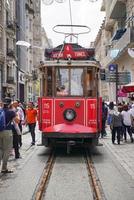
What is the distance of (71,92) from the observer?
1817 cm

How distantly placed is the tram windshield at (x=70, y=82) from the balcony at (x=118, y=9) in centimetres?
2949

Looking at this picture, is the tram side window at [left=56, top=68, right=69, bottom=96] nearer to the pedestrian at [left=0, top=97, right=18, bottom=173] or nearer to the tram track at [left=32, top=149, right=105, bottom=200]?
the tram track at [left=32, top=149, right=105, bottom=200]

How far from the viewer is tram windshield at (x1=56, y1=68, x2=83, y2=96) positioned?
18.2 m

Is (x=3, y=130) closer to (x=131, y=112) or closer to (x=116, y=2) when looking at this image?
(x=131, y=112)

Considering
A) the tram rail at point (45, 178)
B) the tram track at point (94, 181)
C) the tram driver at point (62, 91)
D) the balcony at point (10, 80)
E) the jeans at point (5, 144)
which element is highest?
the balcony at point (10, 80)

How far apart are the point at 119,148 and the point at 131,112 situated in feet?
11.1

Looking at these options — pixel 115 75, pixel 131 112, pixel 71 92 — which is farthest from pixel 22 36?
pixel 71 92

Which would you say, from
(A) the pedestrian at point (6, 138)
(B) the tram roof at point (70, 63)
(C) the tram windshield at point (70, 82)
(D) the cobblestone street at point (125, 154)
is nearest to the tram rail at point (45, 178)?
(A) the pedestrian at point (6, 138)

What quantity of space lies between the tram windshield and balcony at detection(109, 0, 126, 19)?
2949 cm

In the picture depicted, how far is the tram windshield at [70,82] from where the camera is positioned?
18.2m

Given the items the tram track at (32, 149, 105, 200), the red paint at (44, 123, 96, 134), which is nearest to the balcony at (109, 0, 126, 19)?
the red paint at (44, 123, 96, 134)

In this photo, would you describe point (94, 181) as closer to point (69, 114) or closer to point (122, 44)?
point (69, 114)

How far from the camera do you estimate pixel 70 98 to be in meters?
18.1

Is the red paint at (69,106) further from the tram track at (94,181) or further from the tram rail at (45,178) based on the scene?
the tram track at (94,181)
